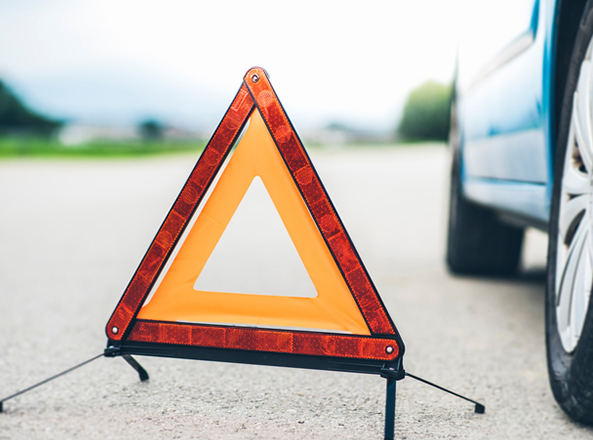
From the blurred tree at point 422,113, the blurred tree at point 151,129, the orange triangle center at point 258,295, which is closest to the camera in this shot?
the orange triangle center at point 258,295

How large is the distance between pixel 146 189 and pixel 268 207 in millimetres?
3922

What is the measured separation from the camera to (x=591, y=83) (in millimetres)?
2193

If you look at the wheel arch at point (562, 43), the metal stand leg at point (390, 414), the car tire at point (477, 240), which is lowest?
the car tire at point (477, 240)

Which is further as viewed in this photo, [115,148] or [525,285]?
[115,148]

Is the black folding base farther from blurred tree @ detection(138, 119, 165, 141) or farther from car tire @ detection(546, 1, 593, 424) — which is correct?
blurred tree @ detection(138, 119, 165, 141)

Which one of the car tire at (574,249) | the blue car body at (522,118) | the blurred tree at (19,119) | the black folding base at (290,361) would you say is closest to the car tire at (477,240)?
the blue car body at (522,118)

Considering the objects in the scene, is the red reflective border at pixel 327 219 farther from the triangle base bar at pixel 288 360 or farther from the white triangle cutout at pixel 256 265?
the white triangle cutout at pixel 256 265

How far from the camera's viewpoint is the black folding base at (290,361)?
6.63 ft

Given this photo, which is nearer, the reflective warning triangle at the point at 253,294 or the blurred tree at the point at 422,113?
the reflective warning triangle at the point at 253,294

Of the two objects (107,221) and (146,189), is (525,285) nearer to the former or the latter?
(107,221)

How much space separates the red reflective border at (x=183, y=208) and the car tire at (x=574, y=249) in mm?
1062

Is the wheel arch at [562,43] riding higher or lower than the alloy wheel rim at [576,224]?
higher

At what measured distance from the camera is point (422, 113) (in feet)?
300

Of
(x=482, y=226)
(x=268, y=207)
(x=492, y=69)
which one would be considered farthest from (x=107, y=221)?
(x=492, y=69)
